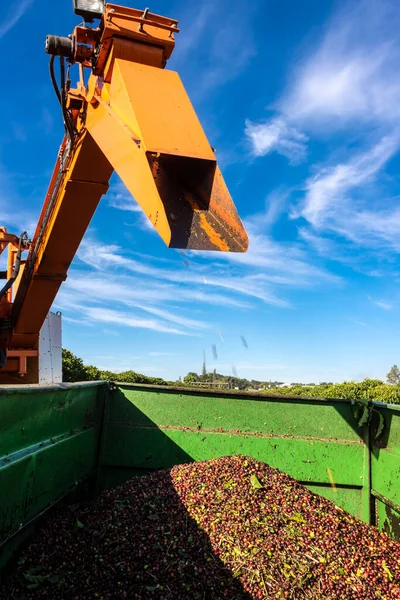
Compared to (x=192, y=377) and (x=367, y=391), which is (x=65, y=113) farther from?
(x=192, y=377)

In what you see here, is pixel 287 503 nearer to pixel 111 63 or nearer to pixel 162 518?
pixel 162 518

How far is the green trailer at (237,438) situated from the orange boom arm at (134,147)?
1.59 metres

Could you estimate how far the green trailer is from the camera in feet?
10.9

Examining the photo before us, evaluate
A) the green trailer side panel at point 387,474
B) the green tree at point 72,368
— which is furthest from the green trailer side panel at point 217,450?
the green tree at point 72,368

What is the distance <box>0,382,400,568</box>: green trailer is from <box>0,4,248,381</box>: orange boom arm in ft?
5.21

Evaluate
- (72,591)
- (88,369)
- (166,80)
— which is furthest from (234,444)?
(88,369)

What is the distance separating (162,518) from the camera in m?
2.85

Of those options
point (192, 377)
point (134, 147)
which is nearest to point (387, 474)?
point (134, 147)

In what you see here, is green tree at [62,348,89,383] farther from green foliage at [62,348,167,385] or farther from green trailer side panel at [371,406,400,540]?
green trailer side panel at [371,406,400,540]

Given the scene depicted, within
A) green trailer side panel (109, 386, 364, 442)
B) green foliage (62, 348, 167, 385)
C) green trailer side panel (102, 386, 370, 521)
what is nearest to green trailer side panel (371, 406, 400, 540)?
green trailer side panel (102, 386, 370, 521)

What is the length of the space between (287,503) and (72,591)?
4.61ft

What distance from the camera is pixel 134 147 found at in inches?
89.8

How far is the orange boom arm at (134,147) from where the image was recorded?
2107 mm

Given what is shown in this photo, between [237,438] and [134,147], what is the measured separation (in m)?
2.50
